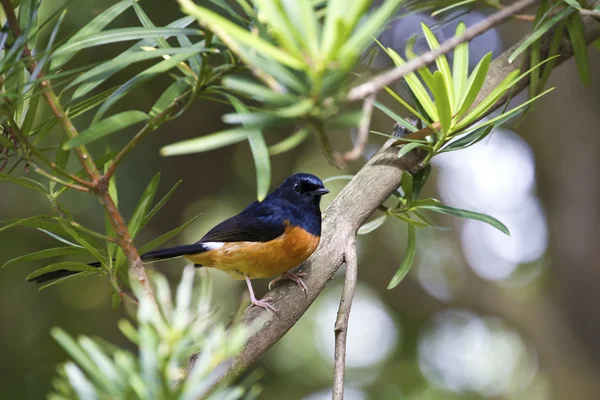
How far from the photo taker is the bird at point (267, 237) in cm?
241

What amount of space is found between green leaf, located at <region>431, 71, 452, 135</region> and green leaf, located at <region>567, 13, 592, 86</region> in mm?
720

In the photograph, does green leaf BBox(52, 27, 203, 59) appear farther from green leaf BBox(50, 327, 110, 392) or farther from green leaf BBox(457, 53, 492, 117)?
green leaf BBox(457, 53, 492, 117)

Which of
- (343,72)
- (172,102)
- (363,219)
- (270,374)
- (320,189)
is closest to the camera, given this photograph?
(343,72)

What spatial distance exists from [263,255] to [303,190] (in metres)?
0.42

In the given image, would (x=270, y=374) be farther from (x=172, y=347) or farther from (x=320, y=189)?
(x=172, y=347)

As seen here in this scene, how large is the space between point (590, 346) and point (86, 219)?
406 cm

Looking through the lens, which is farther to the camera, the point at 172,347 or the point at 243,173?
the point at 243,173

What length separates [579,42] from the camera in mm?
2008

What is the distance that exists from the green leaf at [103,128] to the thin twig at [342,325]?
2.26 feet

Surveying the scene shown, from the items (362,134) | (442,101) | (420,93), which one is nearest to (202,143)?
(362,134)

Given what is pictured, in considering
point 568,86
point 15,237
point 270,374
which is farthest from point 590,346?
point 15,237

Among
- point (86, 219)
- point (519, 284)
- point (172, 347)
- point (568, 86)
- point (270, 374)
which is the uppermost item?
point (172, 347)

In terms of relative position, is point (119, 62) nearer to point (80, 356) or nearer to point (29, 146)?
point (29, 146)

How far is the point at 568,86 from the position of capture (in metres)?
5.23
